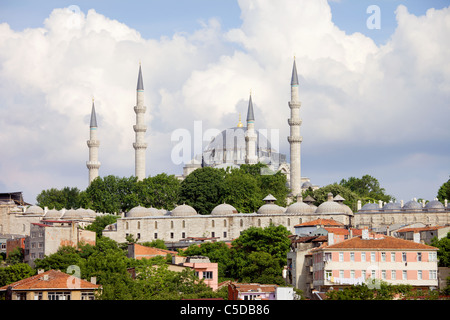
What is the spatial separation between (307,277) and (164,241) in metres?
23.6

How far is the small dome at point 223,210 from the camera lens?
218 ft

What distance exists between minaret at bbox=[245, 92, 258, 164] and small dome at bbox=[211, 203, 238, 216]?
25665 mm

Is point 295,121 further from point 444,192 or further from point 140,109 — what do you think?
point 140,109

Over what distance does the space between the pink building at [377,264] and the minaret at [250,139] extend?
171ft

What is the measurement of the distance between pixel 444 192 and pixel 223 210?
2221 centimetres

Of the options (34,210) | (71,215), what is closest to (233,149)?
(34,210)

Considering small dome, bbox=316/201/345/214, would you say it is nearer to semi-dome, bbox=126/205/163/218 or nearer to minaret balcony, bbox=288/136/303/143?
semi-dome, bbox=126/205/163/218

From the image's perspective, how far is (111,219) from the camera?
225 feet

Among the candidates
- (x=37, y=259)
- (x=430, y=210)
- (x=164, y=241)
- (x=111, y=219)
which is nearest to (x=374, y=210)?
(x=430, y=210)

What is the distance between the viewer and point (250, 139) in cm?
Answer: 9406

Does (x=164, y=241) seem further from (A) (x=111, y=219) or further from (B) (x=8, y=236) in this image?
(B) (x=8, y=236)

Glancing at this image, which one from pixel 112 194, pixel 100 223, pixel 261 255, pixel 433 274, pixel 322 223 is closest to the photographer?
pixel 433 274

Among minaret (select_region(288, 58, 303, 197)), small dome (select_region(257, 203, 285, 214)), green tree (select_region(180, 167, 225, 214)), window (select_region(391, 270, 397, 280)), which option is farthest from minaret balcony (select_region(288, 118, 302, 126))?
window (select_region(391, 270, 397, 280))

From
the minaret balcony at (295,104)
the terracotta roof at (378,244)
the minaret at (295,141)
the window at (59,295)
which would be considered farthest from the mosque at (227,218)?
the window at (59,295)
